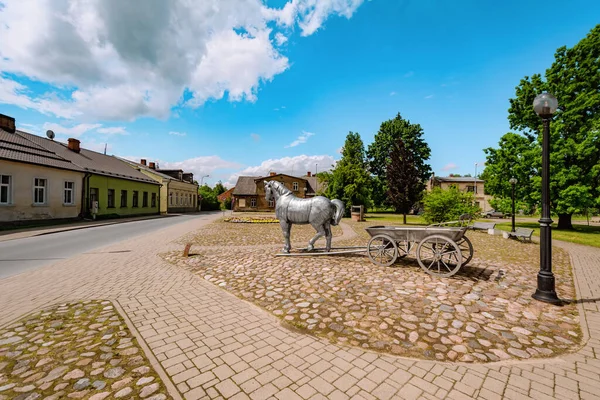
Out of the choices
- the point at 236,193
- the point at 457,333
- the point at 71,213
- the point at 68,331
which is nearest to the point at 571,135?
the point at 457,333

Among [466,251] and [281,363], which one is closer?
[281,363]

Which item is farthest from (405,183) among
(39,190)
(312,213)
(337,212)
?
(39,190)

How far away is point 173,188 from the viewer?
133ft

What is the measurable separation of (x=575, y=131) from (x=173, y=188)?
45.2m

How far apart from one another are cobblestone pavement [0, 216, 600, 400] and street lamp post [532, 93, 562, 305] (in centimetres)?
49

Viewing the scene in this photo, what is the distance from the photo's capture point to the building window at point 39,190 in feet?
58.7

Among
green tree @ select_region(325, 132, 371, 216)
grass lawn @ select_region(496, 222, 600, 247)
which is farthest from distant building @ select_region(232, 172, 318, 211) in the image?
grass lawn @ select_region(496, 222, 600, 247)

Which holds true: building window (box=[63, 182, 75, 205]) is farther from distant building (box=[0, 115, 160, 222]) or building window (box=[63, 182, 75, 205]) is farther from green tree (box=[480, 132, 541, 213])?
green tree (box=[480, 132, 541, 213])

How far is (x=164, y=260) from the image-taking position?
26.8ft

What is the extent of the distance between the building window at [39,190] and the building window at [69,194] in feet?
5.25

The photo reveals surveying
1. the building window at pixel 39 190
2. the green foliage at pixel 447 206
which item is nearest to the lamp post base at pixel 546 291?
the green foliage at pixel 447 206

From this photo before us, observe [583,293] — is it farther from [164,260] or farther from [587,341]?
[164,260]

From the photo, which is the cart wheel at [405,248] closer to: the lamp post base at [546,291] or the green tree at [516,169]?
the lamp post base at [546,291]

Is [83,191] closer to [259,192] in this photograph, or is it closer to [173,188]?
[173,188]
